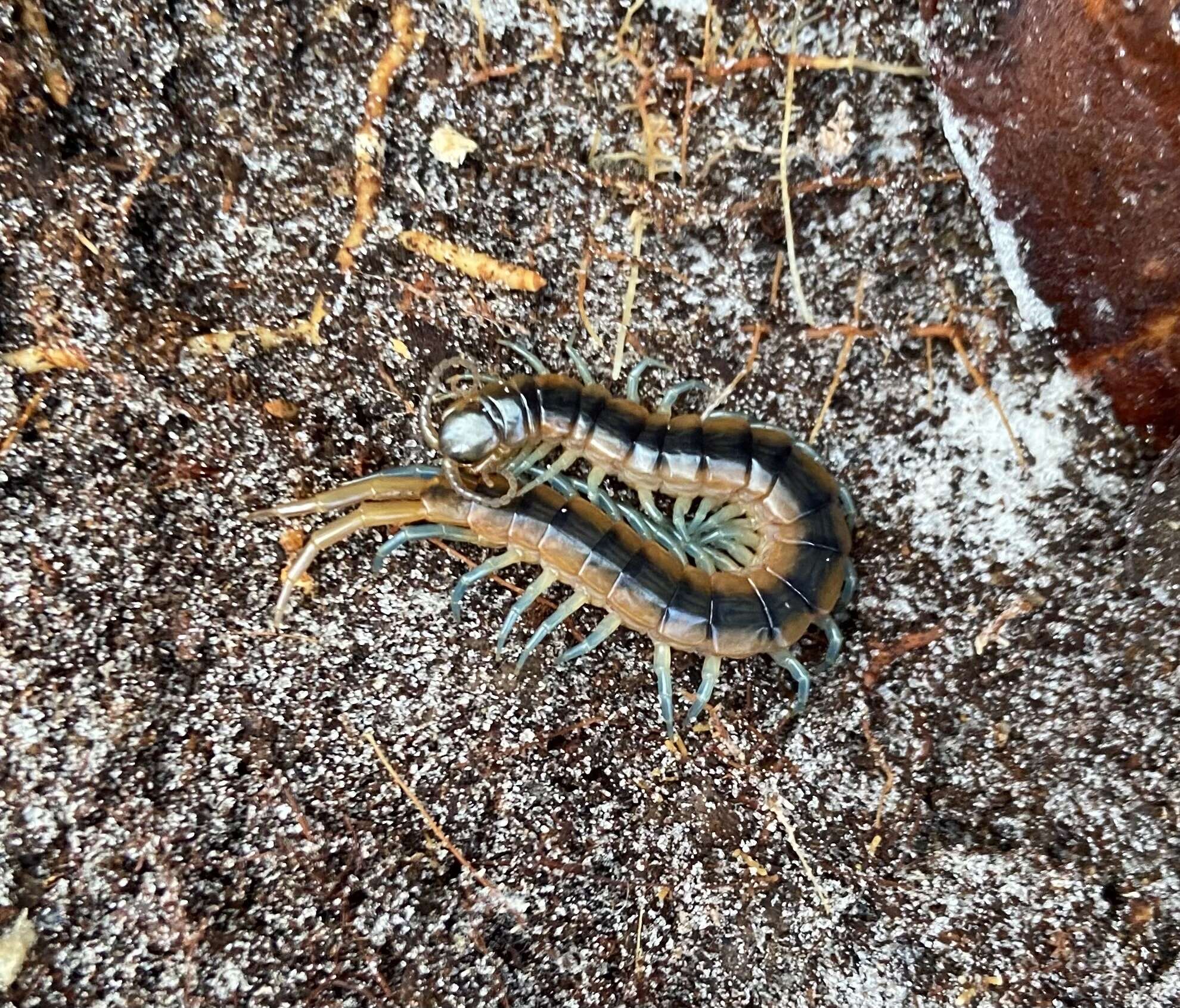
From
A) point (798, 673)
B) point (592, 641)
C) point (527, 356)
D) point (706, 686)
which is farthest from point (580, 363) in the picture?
point (798, 673)

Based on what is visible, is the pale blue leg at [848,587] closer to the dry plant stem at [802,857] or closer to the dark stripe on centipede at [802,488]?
the dark stripe on centipede at [802,488]

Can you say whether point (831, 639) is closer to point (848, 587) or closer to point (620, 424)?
point (848, 587)

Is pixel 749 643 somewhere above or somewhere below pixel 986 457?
below

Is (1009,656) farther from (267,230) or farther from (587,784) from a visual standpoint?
(267,230)

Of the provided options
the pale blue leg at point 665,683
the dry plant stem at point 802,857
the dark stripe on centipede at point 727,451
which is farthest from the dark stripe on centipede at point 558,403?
the dry plant stem at point 802,857

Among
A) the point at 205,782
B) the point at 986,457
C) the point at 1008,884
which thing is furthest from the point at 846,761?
the point at 205,782

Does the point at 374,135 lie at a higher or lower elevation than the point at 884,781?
higher

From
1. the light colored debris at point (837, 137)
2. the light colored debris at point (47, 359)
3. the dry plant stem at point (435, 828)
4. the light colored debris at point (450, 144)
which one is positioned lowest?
the dry plant stem at point (435, 828)
